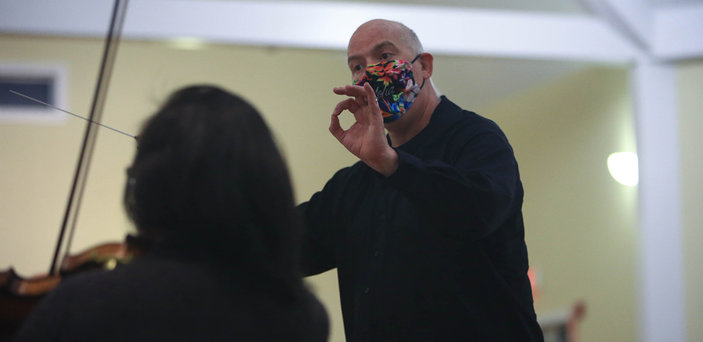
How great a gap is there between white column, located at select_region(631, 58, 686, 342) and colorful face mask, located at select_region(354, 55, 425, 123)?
2.80 m

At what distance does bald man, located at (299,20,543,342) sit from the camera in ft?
3.05

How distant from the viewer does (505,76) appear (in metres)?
2.16

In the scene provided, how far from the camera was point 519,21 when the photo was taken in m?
3.29

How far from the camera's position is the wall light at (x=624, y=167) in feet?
9.25

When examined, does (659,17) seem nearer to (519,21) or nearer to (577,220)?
(519,21)

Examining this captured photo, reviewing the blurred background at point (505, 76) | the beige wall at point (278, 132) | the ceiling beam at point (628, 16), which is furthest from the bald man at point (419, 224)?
the ceiling beam at point (628, 16)

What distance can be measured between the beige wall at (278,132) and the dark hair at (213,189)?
3.90 ft

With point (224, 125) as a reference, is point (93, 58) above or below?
above

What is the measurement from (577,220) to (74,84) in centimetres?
194

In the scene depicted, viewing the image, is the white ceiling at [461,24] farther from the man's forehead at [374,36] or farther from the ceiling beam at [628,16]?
the man's forehead at [374,36]

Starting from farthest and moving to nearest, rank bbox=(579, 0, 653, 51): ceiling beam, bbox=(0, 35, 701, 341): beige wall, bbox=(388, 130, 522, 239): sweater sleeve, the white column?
the white column → bbox=(579, 0, 653, 51): ceiling beam → bbox=(0, 35, 701, 341): beige wall → bbox=(388, 130, 522, 239): sweater sleeve

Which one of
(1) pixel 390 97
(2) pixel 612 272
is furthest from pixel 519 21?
(1) pixel 390 97

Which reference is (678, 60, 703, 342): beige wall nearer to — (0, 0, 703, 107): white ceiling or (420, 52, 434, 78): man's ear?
(0, 0, 703, 107): white ceiling

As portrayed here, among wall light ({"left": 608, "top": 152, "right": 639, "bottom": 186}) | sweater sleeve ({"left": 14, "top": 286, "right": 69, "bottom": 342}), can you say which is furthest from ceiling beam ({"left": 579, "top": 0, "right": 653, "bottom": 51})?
sweater sleeve ({"left": 14, "top": 286, "right": 69, "bottom": 342})
